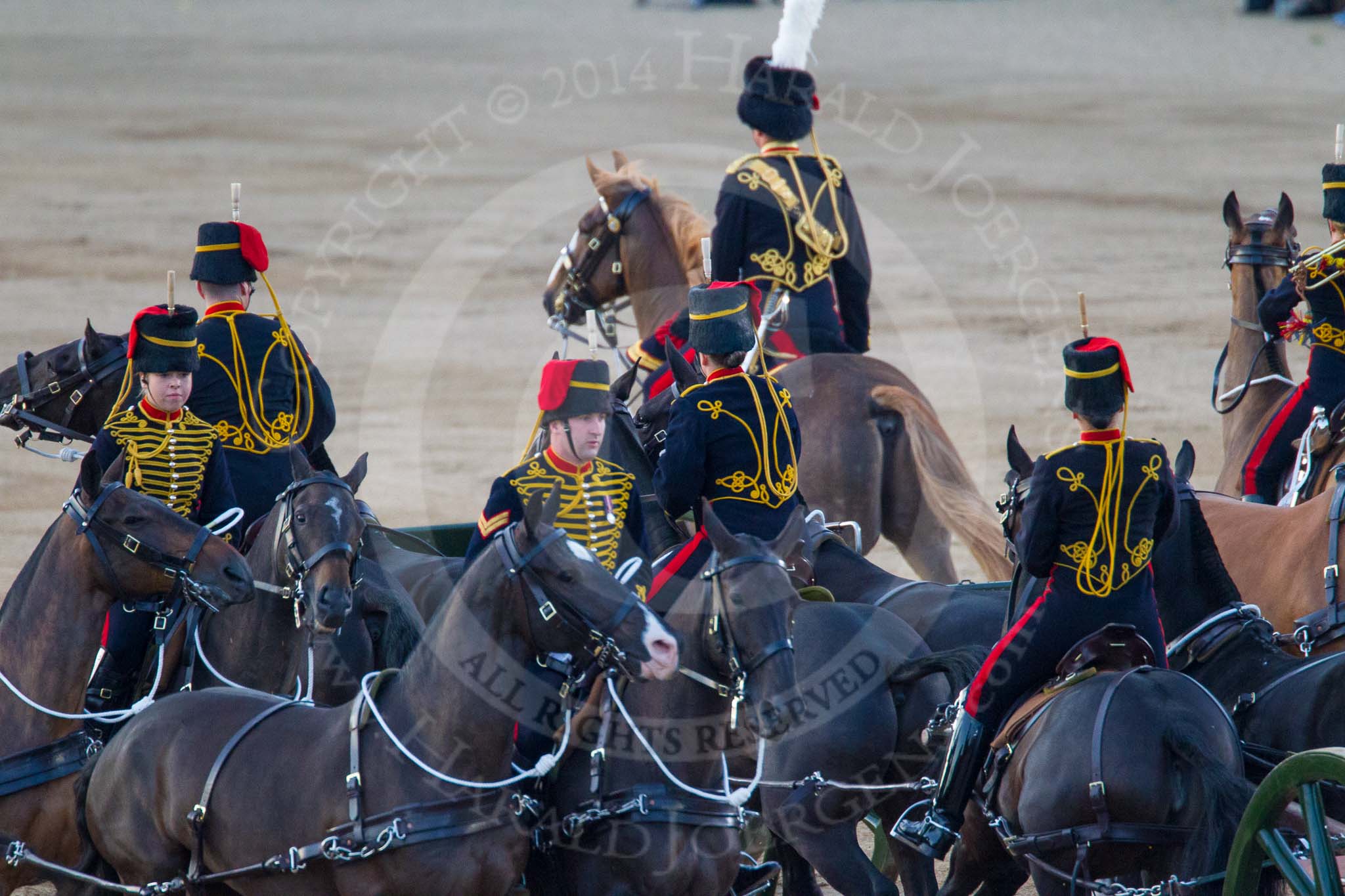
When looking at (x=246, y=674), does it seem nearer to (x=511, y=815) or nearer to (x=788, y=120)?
(x=511, y=815)

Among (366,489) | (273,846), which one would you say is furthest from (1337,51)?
(273,846)

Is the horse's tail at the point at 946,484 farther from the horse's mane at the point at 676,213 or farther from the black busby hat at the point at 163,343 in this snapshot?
the black busby hat at the point at 163,343

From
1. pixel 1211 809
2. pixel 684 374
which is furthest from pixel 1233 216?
pixel 1211 809

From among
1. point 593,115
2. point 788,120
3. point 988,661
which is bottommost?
point 988,661

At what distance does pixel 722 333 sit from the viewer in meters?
6.20

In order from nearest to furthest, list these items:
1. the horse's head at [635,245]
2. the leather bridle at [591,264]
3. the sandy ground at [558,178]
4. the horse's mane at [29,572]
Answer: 1. the horse's mane at [29,572]
2. the horse's head at [635,245]
3. the leather bridle at [591,264]
4. the sandy ground at [558,178]

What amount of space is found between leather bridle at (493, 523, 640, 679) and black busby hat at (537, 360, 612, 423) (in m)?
0.86

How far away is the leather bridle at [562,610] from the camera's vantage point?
15.8 feet

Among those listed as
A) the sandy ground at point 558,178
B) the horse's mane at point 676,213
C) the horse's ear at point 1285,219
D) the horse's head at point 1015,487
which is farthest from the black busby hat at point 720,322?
the sandy ground at point 558,178

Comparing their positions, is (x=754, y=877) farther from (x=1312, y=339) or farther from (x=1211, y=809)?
(x=1312, y=339)

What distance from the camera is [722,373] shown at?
20.4 feet

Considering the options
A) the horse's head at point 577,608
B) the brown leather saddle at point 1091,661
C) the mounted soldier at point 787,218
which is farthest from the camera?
the mounted soldier at point 787,218

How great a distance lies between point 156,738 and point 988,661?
8.40ft

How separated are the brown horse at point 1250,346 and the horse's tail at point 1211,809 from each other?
3603mm
